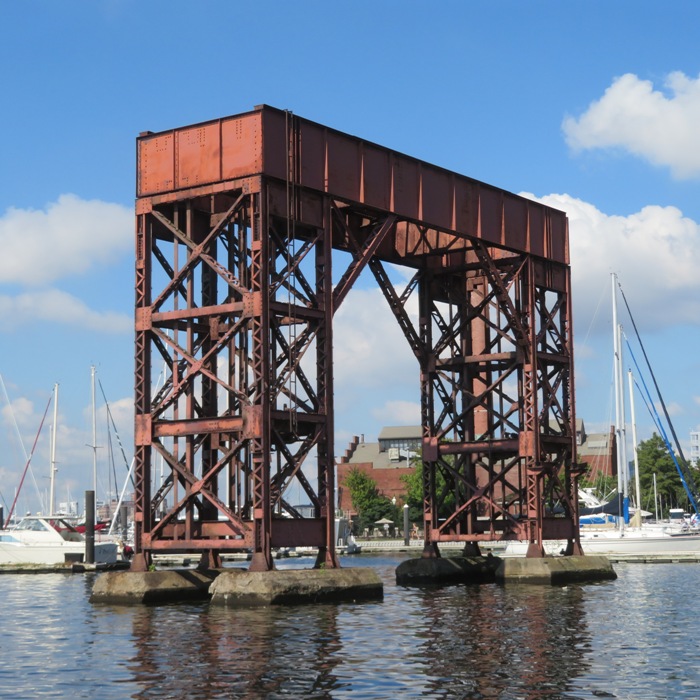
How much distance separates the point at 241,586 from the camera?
109 feet

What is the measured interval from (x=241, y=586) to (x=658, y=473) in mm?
108785

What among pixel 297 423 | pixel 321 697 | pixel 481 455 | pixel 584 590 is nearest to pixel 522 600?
pixel 584 590

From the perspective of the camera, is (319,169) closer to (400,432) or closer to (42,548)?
(42,548)

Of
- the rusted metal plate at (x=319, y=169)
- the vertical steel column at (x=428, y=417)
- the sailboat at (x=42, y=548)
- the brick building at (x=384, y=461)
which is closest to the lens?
the rusted metal plate at (x=319, y=169)

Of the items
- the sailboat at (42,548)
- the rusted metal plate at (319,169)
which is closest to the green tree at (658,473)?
the sailboat at (42,548)

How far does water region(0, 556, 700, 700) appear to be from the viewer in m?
20.5

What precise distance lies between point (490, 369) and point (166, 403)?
1727 centimetres

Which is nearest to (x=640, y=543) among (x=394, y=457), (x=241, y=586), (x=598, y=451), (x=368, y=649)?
(x=241, y=586)

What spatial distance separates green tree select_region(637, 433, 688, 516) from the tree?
27744mm

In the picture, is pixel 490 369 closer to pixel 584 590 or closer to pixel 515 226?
pixel 515 226

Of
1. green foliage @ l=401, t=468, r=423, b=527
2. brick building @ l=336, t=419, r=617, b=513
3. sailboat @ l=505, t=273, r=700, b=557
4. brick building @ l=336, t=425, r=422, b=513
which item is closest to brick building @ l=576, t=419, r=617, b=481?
brick building @ l=336, t=419, r=617, b=513

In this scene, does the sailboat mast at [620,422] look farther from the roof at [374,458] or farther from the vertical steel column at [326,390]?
the roof at [374,458]

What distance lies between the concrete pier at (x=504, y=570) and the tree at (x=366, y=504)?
90.2 metres

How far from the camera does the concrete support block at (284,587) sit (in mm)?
33094
